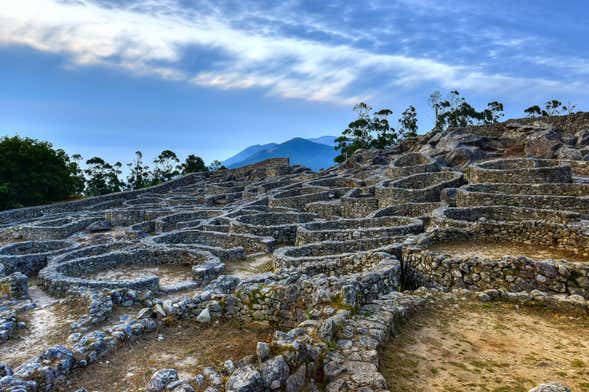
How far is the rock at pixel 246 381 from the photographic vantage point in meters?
6.26

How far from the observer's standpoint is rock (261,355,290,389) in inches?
255

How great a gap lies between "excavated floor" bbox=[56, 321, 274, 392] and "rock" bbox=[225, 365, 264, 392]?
1.16 meters

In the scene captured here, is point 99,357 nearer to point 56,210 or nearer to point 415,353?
point 415,353

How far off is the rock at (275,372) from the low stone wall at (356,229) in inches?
563

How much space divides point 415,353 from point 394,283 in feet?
16.5

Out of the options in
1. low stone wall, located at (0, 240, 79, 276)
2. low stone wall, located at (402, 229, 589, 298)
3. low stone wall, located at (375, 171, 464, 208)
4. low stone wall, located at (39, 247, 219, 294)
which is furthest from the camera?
low stone wall, located at (375, 171, 464, 208)

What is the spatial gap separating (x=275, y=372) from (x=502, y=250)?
42.9 feet

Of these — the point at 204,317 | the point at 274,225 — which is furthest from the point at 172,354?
the point at 274,225

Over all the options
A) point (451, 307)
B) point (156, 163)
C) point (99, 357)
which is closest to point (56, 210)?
point (99, 357)

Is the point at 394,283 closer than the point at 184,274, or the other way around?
the point at 394,283

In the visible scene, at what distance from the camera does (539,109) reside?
9325 centimetres

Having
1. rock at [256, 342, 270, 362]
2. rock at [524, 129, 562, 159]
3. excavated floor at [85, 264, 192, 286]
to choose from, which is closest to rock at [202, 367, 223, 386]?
rock at [256, 342, 270, 362]

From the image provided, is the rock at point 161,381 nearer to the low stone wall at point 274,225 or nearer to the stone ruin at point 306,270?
the stone ruin at point 306,270

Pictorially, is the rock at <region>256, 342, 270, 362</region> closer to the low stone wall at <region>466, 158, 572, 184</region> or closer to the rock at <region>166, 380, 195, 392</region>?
the rock at <region>166, 380, 195, 392</region>
